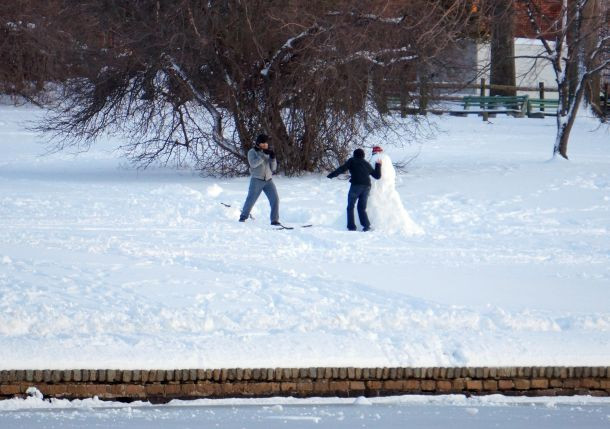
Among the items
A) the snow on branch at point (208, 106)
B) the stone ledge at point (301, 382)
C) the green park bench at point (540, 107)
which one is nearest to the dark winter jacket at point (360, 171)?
the stone ledge at point (301, 382)

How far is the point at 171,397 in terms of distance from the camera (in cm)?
905

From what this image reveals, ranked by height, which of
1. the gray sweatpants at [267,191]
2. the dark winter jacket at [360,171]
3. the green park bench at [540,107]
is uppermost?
the dark winter jacket at [360,171]

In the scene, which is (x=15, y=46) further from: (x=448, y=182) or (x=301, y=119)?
(x=448, y=182)

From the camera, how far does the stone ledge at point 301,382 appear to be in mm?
8961

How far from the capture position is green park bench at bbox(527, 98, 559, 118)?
4762cm

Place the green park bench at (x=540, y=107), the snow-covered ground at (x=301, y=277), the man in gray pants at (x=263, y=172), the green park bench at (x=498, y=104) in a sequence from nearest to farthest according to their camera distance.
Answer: the snow-covered ground at (x=301, y=277), the man in gray pants at (x=263, y=172), the green park bench at (x=498, y=104), the green park bench at (x=540, y=107)

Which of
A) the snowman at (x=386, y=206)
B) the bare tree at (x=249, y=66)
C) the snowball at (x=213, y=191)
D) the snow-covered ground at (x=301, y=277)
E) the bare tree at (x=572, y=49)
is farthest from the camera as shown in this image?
the bare tree at (x=572, y=49)

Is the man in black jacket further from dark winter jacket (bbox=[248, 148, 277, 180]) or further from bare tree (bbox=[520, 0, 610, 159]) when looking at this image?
bare tree (bbox=[520, 0, 610, 159])

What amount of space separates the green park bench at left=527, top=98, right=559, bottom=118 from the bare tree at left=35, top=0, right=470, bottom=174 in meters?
23.3

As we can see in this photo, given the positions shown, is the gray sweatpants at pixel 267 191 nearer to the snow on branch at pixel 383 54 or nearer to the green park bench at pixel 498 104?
the snow on branch at pixel 383 54

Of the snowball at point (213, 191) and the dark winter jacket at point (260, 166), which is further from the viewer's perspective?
the snowball at point (213, 191)

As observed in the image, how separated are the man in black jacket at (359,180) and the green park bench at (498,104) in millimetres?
31099

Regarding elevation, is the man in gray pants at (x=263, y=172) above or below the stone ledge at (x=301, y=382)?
above

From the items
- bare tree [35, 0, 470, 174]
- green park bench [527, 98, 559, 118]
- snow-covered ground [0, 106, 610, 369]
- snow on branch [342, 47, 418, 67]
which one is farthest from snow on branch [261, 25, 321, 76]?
green park bench [527, 98, 559, 118]
